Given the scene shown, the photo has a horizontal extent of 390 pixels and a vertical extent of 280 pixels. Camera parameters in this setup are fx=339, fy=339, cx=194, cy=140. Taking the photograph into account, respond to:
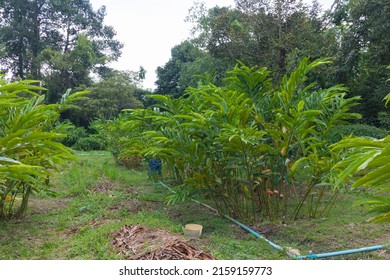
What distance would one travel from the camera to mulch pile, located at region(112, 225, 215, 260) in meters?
1.82

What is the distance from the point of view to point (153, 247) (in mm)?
1901

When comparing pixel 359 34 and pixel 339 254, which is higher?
pixel 359 34

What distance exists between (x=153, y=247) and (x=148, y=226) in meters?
0.66

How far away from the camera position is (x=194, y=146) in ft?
8.78

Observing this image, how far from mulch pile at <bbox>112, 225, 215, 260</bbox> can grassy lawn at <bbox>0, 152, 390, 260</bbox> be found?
0.23 feet

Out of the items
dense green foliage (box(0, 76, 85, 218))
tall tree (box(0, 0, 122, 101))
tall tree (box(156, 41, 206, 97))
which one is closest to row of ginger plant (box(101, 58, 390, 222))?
dense green foliage (box(0, 76, 85, 218))

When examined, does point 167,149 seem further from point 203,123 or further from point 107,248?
point 107,248

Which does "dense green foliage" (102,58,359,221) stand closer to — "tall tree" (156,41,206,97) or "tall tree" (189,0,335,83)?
"tall tree" (189,0,335,83)

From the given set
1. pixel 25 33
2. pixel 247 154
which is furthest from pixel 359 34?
pixel 25 33

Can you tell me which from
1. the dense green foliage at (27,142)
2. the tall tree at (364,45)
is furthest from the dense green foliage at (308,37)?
the dense green foliage at (27,142)

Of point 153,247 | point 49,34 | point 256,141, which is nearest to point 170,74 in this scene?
point 49,34

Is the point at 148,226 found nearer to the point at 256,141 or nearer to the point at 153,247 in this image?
the point at 153,247

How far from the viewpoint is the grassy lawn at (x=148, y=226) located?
2141 mm

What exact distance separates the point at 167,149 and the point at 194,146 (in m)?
0.23
